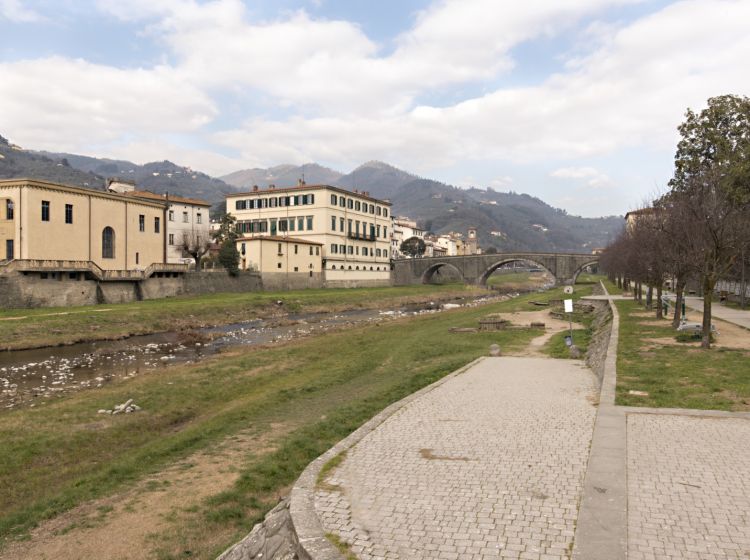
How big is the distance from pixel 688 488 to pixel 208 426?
11.7m

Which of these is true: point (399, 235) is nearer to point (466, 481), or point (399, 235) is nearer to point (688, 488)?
point (466, 481)

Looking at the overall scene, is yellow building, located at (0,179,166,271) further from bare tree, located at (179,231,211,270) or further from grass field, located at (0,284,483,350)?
bare tree, located at (179,231,211,270)

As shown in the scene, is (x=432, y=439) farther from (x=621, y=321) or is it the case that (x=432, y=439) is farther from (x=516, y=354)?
(x=621, y=321)

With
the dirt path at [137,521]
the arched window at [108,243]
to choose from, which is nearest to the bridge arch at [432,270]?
the arched window at [108,243]

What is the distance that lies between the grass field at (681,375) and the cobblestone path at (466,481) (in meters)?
1.82

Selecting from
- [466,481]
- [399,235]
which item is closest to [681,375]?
[466,481]

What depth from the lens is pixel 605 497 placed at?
7.25 m

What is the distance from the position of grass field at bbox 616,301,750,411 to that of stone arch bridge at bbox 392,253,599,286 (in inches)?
3185

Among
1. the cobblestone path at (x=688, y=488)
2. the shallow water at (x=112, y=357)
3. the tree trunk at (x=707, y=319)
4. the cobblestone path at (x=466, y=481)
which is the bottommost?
the shallow water at (x=112, y=357)

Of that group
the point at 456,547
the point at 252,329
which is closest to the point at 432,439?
the point at 456,547

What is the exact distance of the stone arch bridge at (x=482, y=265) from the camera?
101125mm

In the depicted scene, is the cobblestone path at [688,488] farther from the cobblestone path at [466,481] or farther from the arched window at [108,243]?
the arched window at [108,243]

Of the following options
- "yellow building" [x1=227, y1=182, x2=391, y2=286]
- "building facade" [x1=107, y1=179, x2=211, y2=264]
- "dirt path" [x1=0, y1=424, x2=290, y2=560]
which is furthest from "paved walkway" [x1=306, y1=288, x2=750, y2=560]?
"yellow building" [x1=227, y1=182, x2=391, y2=286]

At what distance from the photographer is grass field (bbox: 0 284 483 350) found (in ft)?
107
